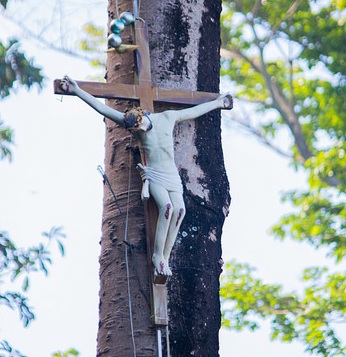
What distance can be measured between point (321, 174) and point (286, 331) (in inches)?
91.5

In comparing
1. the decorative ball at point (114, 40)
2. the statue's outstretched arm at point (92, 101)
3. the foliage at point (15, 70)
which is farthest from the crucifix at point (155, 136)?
the foliage at point (15, 70)

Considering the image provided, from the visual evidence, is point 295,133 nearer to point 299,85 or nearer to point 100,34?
point 299,85

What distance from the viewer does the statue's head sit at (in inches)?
248

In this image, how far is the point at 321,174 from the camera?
17.1 metres

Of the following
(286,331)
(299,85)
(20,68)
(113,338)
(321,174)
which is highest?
(299,85)

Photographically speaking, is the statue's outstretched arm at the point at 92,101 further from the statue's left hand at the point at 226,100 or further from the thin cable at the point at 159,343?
the thin cable at the point at 159,343

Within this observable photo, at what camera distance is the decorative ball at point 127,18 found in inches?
261

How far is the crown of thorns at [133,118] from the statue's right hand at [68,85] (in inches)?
12.7

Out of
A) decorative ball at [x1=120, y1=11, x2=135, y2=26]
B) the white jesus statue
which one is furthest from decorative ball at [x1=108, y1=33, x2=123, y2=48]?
the white jesus statue

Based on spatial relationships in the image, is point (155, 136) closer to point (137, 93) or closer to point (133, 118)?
point (133, 118)

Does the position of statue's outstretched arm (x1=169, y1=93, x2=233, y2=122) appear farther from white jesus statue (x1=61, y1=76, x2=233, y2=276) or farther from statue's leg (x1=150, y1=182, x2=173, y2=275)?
statue's leg (x1=150, y1=182, x2=173, y2=275)

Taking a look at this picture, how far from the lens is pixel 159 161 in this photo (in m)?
6.31

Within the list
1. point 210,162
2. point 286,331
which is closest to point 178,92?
point 210,162

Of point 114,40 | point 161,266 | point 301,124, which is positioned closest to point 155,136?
point 114,40
